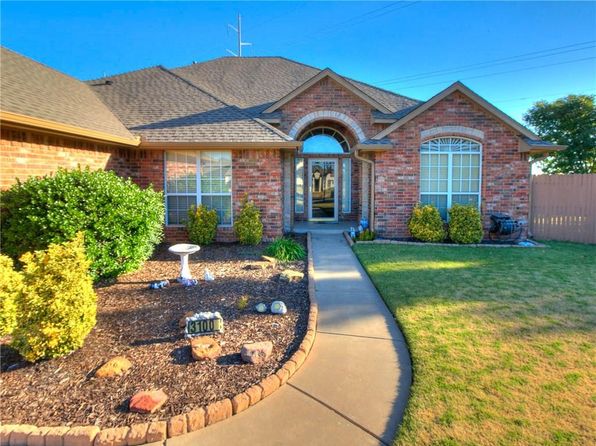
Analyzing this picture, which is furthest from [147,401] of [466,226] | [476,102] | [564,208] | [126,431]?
[564,208]

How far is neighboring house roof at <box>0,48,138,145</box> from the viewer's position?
679cm

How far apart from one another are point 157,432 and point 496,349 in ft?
11.7

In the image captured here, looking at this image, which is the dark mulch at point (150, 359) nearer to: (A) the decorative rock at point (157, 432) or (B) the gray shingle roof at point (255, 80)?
(A) the decorative rock at point (157, 432)

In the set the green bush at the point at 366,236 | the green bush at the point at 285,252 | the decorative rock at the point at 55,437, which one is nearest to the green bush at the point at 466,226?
the green bush at the point at 366,236

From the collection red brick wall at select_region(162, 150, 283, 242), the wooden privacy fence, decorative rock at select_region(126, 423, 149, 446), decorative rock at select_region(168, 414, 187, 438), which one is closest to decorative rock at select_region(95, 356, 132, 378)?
decorative rock at select_region(126, 423, 149, 446)

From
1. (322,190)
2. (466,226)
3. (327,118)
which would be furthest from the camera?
(322,190)

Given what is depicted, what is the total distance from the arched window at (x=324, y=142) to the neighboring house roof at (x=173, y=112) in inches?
152

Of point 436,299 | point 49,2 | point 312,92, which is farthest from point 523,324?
point 49,2

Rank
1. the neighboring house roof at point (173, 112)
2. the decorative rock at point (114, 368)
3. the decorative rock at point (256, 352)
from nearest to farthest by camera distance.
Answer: the decorative rock at point (114, 368), the decorative rock at point (256, 352), the neighboring house roof at point (173, 112)

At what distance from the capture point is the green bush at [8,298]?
12.8ft

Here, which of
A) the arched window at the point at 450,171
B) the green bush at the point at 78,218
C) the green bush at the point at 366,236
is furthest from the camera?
the arched window at the point at 450,171

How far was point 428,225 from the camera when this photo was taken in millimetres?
10719

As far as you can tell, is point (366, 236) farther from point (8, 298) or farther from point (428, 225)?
point (8, 298)

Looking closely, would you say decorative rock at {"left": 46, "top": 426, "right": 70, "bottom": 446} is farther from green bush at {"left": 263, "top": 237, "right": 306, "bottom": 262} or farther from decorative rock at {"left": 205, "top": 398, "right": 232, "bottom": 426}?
green bush at {"left": 263, "top": 237, "right": 306, "bottom": 262}
